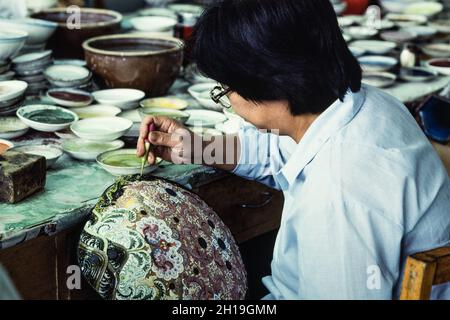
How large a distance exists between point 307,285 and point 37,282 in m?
0.81

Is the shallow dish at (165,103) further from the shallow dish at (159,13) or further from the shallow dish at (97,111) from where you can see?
the shallow dish at (159,13)

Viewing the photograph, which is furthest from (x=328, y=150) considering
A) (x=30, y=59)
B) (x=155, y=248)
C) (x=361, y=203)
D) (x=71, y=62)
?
(x=71, y=62)

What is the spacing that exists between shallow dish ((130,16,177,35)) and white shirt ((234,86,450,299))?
6.82 ft

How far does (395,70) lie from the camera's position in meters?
3.71

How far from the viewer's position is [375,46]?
4035 mm

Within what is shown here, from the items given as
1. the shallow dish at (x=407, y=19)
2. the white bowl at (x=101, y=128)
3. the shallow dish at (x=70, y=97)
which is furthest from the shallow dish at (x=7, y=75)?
the shallow dish at (x=407, y=19)

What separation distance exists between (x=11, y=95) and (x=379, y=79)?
6.04ft

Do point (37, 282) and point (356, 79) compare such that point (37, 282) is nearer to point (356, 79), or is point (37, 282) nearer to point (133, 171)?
point (133, 171)

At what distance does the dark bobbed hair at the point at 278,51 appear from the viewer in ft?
5.60

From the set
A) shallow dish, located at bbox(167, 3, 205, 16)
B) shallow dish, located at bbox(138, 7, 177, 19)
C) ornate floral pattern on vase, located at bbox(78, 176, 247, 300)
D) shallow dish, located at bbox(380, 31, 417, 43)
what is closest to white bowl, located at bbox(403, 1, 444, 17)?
shallow dish, located at bbox(380, 31, 417, 43)

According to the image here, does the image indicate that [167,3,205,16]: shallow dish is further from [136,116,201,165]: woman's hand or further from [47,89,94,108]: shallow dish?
[136,116,201,165]: woman's hand

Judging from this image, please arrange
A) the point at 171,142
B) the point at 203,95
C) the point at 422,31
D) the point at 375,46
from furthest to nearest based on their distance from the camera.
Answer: the point at 422,31
the point at 375,46
the point at 203,95
the point at 171,142

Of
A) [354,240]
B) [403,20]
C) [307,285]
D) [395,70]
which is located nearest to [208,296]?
[307,285]

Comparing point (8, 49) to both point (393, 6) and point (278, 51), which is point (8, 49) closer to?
point (278, 51)
